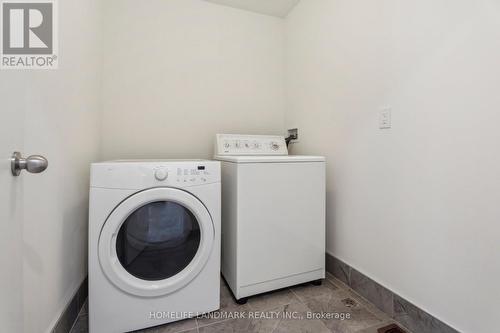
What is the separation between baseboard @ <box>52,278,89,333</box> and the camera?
1023 millimetres

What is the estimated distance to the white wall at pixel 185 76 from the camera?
1.80 m

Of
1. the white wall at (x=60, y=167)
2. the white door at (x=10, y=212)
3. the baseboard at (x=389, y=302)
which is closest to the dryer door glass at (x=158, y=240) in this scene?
the white wall at (x=60, y=167)

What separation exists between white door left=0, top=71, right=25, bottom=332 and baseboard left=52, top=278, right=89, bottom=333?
0.50 m

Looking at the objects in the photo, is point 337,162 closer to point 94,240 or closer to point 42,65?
point 94,240

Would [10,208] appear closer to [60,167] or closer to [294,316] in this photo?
[60,167]

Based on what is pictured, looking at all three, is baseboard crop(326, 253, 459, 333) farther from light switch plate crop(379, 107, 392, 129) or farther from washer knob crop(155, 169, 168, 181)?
washer knob crop(155, 169, 168, 181)

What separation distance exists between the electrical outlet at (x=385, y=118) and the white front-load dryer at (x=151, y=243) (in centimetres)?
90

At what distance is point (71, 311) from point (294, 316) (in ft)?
3.56

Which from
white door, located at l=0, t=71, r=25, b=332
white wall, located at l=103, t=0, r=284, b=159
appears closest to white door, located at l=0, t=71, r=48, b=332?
white door, located at l=0, t=71, r=25, b=332

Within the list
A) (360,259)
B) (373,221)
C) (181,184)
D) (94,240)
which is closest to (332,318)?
(360,259)

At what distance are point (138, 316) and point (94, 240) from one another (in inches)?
16.5

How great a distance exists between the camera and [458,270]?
0.98m

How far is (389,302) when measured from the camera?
125cm

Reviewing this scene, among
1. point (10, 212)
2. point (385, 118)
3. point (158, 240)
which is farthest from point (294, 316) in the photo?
point (10, 212)
